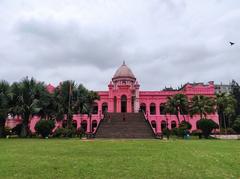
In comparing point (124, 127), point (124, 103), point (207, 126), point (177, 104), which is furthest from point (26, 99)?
point (207, 126)

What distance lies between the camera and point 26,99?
33219 mm

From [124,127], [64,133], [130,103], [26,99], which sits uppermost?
[130,103]

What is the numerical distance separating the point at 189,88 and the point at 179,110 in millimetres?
14680

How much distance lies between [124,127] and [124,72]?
23.3 metres

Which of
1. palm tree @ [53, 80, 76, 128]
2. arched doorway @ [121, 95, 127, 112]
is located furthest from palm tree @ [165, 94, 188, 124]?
palm tree @ [53, 80, 76, 128]

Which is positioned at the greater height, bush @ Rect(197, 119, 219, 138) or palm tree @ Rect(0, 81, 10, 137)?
palm tree @ Rect(0, 81, 10, 137)

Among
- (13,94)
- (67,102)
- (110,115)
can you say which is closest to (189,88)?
Answer: (110,115)

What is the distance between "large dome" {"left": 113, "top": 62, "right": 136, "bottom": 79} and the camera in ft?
181

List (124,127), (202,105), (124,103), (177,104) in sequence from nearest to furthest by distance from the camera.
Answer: (124,127) → (202,105) → (177,104) → (124,103)

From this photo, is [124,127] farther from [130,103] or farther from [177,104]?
[130,103]

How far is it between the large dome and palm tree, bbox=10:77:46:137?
2338 cm

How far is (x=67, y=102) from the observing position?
116 ft

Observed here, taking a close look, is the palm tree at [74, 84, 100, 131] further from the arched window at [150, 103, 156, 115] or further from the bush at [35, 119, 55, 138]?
the arched window at [150, 103, 156, 115]

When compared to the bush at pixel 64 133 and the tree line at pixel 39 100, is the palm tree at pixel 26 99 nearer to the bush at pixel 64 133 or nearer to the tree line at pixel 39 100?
the tree line at pixel 39 100
